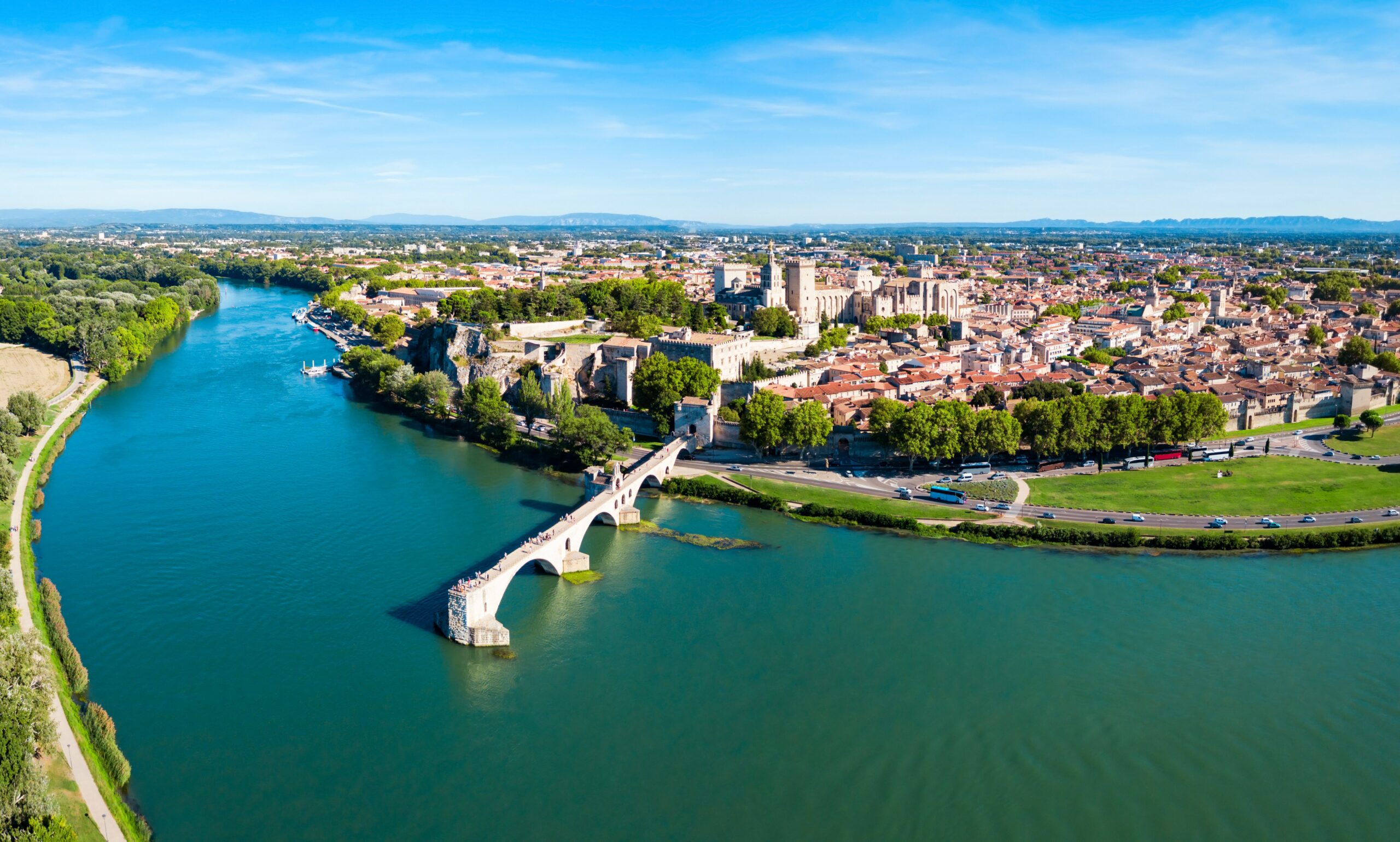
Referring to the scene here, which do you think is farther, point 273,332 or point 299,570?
point 273,332

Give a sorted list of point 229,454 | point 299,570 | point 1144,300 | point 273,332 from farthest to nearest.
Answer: point 1144,300
point 273,332
point 229,454
point 299,570

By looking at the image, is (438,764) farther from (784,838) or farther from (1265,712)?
(1265,712)

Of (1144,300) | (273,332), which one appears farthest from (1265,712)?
(273,332)

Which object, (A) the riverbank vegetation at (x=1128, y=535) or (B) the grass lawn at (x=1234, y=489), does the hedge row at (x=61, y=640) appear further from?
(B) the grass lawn at (x=1234, y=489)

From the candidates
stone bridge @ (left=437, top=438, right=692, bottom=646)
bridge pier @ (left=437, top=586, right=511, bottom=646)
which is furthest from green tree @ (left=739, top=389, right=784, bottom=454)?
bridge pier @ (left=437, top=586, right=511, bottom=646)

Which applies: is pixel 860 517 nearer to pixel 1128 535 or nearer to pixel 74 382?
pixel 1128 535

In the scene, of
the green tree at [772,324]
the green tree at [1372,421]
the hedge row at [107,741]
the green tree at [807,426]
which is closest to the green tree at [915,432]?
the green tree at [807,426]

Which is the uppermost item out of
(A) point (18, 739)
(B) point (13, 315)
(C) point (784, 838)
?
(B) point (13, 315)

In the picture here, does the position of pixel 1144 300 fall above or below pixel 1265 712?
above
